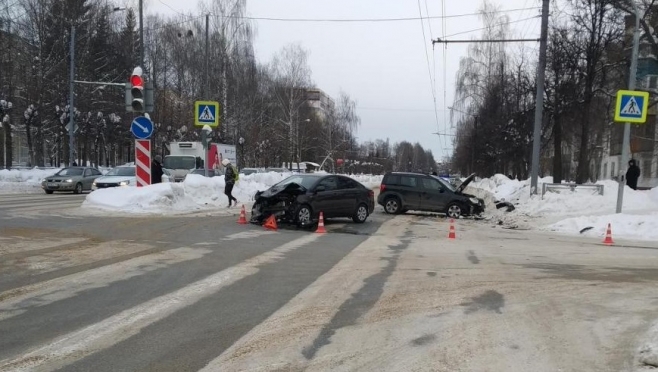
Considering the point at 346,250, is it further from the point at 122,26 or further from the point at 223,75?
the point at 122,26

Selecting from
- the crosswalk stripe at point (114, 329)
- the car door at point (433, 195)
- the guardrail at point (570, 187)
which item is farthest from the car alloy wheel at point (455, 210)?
the crosswalk stripe at point (114, 329)

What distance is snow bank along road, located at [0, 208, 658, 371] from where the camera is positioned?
4.77 metres

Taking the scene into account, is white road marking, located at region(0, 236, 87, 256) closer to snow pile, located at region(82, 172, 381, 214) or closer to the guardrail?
snow pile, located at region(82, 172, 381, 214)

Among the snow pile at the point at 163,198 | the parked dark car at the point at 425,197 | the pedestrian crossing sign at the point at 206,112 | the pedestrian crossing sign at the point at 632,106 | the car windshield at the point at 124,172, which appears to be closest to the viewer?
the pedestrian crossing sign at the point at 632,106

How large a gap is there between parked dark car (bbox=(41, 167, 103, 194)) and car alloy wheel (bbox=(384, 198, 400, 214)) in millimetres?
17804

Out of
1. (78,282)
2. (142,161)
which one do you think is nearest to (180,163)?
(142,161)

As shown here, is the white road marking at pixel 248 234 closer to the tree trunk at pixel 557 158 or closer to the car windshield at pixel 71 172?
the car windshield at pixel 71 172

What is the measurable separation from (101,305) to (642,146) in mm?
50752

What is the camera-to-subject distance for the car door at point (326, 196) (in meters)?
15.5

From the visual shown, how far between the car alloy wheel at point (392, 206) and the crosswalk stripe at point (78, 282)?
41.2 ft

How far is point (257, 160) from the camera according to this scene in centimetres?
7719

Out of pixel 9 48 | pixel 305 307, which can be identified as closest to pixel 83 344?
pixel 305 307

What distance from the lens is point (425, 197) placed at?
2120 cm

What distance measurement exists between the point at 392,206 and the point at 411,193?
923 mm
